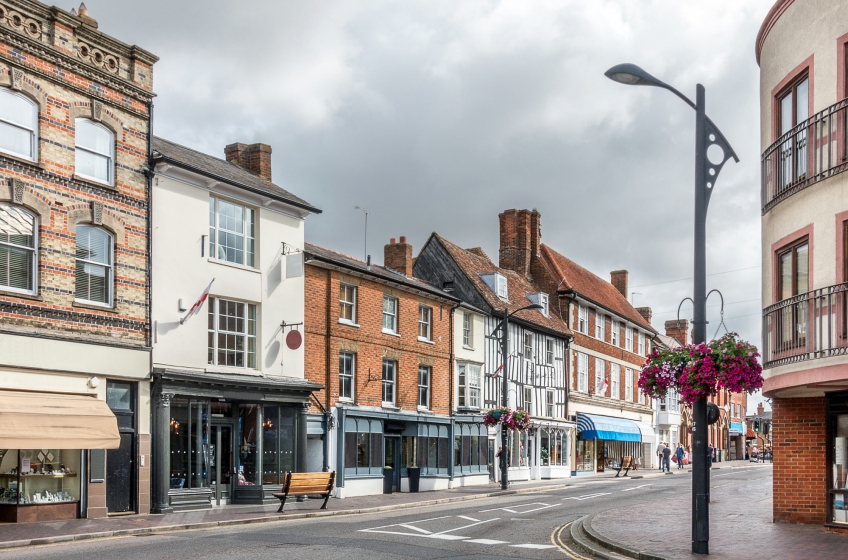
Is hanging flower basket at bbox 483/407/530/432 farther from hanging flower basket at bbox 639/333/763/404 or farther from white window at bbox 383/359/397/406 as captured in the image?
hanging flower basket at bbox 639/333/763/404

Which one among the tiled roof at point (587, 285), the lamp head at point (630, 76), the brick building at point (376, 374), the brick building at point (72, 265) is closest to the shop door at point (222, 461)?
the brick building at point (72, 265)

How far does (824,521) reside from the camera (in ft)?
59.4

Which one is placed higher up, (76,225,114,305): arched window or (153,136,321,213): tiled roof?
(153,136,321,213): tiled roof

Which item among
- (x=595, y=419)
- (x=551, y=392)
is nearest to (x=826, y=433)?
(x=551, y=392)

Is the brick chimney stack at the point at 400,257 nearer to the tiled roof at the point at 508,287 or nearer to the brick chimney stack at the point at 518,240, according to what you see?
the tiled roof at the point at 508,287

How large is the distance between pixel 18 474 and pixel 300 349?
9.96 m

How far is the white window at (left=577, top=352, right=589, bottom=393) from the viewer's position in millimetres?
51469

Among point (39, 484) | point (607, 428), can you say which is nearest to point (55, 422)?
point (39, 484)

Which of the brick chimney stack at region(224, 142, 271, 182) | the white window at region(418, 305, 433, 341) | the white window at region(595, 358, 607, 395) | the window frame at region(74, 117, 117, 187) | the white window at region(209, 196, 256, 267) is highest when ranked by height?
the brick chimney stack at region(224, 142, 271, 182)

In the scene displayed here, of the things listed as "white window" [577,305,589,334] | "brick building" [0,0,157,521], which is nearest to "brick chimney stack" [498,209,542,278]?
"white window" [577,305,589,334]

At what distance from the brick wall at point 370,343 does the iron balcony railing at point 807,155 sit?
1506 cm

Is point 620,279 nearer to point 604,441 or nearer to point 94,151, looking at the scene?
point 604,441

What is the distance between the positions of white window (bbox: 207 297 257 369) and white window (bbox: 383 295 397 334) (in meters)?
7.20

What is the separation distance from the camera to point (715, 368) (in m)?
13.4
